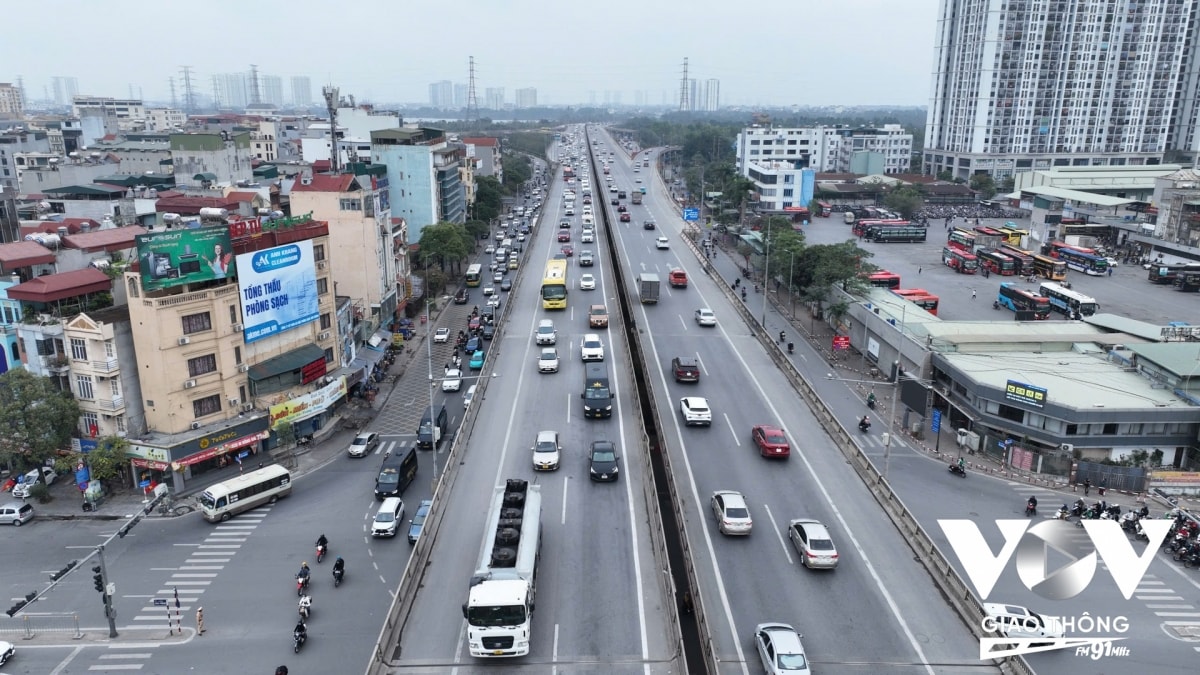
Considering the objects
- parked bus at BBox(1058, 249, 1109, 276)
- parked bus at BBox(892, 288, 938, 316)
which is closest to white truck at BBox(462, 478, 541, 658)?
parked bus at BBox(892, 288, 938, 316)

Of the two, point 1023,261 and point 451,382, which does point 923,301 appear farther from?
point 451,382

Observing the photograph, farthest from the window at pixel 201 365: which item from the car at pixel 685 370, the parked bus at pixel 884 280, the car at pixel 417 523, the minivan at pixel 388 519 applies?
the parked bus at pixel 884 280

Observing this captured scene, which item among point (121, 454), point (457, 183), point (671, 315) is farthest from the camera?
point (457, 183)

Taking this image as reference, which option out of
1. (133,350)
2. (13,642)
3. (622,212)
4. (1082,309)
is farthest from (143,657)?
(622,212)

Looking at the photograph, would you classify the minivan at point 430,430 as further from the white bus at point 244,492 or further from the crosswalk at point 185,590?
the crosswalk at point 185,590

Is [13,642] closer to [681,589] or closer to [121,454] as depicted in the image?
[121,454]
